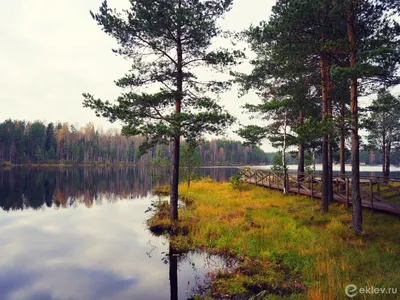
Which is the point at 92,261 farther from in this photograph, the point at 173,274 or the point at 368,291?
the point at 368,291

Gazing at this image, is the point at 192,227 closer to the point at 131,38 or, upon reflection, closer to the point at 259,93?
the point at 131,38

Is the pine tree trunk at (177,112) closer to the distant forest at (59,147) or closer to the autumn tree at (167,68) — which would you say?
the autumn tree at (167,68)

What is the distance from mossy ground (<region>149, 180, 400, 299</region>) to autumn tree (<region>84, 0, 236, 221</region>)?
101 inches

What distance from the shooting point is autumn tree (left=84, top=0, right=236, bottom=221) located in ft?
35.5

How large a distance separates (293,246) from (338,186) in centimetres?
909

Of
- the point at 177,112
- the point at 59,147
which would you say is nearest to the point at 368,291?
the point at 177,112

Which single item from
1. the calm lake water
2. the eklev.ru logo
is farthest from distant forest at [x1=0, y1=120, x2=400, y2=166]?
the eklev.ru logo

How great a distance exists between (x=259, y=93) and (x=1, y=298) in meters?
19.0

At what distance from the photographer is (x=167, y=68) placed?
12102mm

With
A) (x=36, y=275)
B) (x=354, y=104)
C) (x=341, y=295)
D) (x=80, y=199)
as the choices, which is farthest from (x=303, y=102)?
(x=80, y=199)

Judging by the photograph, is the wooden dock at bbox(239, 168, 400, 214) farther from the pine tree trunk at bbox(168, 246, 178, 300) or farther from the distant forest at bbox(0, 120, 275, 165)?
the distant forest at bbox(0, 120, 275, 165)

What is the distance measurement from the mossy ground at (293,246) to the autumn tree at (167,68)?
258 cm

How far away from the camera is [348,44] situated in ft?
30.1

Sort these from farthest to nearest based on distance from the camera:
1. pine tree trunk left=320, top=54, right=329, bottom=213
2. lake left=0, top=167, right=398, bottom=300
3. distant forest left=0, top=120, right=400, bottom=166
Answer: distant forest left=0, top=120, right=400, bottom=166, pine tree trunk left=320, top=54, right=329, bottom=213, lake left=0, top=167, right=398, bottom=300
